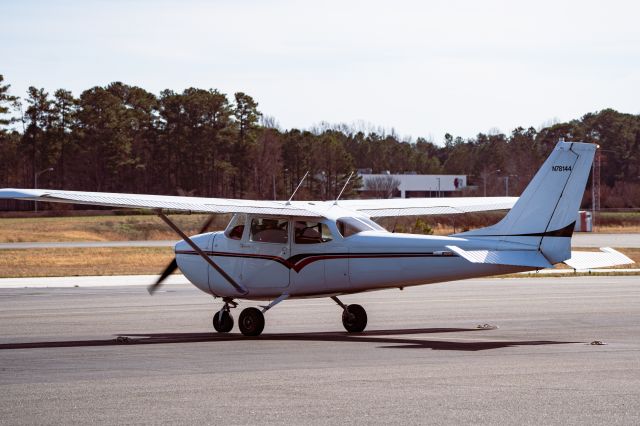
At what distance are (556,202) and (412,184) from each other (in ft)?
464

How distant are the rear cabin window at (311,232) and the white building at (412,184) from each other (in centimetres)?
12478

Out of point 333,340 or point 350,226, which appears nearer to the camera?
point 333,340

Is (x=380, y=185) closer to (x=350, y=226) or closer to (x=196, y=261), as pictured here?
(x=196, y=261)

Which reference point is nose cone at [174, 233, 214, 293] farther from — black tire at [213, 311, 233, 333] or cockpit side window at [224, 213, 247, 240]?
black tire at [213, 311, 233, 333]

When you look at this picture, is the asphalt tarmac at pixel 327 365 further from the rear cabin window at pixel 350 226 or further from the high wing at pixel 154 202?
the high wing at pixel 154 202

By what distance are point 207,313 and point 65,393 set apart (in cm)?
1161

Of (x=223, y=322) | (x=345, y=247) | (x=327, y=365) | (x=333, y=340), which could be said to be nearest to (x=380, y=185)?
(x=223, y=322)

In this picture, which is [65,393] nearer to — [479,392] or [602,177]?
[479,392]

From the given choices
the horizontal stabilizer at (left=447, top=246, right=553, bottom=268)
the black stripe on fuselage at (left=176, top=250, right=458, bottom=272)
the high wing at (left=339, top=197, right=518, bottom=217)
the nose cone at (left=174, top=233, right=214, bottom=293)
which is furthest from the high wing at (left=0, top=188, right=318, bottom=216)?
the horizontal stabilizer at (left=447, top=246, right=553, bottom=268)

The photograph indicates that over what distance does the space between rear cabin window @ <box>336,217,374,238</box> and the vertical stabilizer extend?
8.76 ft

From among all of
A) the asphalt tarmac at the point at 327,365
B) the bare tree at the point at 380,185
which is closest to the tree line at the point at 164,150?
the bare tree at the point at 380,185

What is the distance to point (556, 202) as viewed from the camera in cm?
1580

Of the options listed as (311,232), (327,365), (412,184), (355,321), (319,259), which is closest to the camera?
(327,365)

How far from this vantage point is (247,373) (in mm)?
12469
